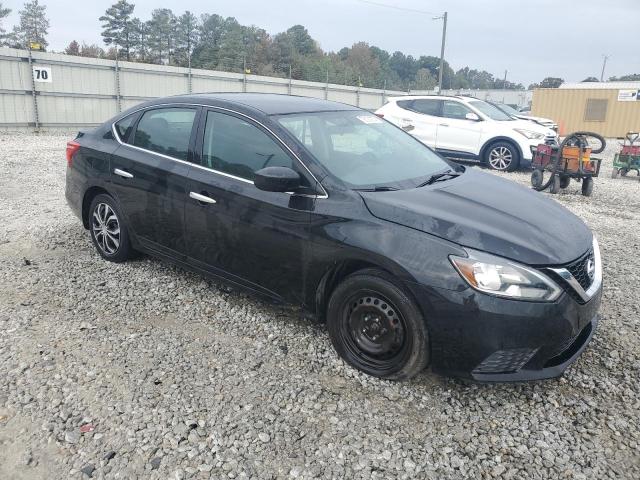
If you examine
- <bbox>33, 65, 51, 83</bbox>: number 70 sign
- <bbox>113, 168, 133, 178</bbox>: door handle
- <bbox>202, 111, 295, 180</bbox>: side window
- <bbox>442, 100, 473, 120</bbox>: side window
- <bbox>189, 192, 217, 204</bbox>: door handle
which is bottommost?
<bbox>189, 192, 217, 204</bbox>: door handle

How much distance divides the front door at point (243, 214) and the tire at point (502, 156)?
9.21 metres

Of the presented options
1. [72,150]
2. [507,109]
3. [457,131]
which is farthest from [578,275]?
[507,109]

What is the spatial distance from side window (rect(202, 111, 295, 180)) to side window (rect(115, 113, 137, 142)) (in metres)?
1.03

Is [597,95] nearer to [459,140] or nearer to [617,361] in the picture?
[459,140]

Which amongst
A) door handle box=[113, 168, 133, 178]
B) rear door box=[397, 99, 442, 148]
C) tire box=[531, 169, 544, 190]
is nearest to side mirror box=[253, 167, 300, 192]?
door handle box=[113, 168, 133, 178]

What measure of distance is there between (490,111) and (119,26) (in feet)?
191

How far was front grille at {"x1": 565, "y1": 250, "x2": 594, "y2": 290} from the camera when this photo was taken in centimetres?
279

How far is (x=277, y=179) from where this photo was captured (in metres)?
3.07

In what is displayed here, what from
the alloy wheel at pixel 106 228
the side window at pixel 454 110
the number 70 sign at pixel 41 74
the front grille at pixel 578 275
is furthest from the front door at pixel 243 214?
the number 70 sign at pixel 41 74

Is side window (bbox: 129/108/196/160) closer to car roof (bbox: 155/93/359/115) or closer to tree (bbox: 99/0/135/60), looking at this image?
car roof (bbox: 155/93/359/115)

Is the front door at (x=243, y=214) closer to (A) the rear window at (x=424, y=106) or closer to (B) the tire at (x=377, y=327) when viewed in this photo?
(B) the tire at (x=377, y=327)

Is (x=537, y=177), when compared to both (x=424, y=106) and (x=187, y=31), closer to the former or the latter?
(x=424, y=106)

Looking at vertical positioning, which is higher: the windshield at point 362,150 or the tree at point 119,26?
the tree at point 119,26

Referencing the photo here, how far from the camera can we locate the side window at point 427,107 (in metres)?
12.3
